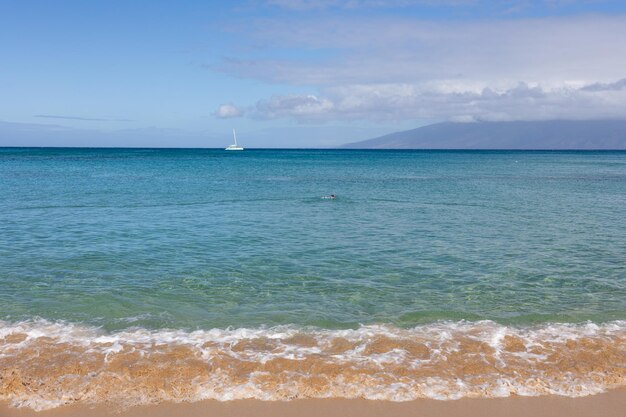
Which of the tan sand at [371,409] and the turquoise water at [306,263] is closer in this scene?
the tan sand at [371,409]

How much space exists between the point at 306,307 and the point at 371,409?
6.18 m

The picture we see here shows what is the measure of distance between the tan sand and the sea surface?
0.99 ft

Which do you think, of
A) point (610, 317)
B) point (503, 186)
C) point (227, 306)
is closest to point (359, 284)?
point (227, 306)

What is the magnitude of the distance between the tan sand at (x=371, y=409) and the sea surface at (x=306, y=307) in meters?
0.30

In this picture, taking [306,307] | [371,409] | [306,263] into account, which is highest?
[306,263]

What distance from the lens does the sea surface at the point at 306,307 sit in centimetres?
1159

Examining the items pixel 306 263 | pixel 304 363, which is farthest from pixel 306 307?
pixel 306 263

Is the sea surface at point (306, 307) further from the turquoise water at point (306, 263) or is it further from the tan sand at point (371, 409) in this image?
the tan sand at point (371, 409)

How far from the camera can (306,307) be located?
16.4 metres

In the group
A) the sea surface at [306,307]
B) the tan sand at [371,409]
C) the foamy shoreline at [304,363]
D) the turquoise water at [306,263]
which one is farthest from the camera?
the turquoise water at [306,263]

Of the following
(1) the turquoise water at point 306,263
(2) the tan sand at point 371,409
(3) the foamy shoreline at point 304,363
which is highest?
(1) the turquoise water at point 306,263

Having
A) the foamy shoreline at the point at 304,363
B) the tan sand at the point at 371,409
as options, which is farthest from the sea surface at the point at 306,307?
the tan sand at the point at 371,409

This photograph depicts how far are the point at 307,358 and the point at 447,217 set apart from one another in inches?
946

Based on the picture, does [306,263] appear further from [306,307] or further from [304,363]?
[304,363]
